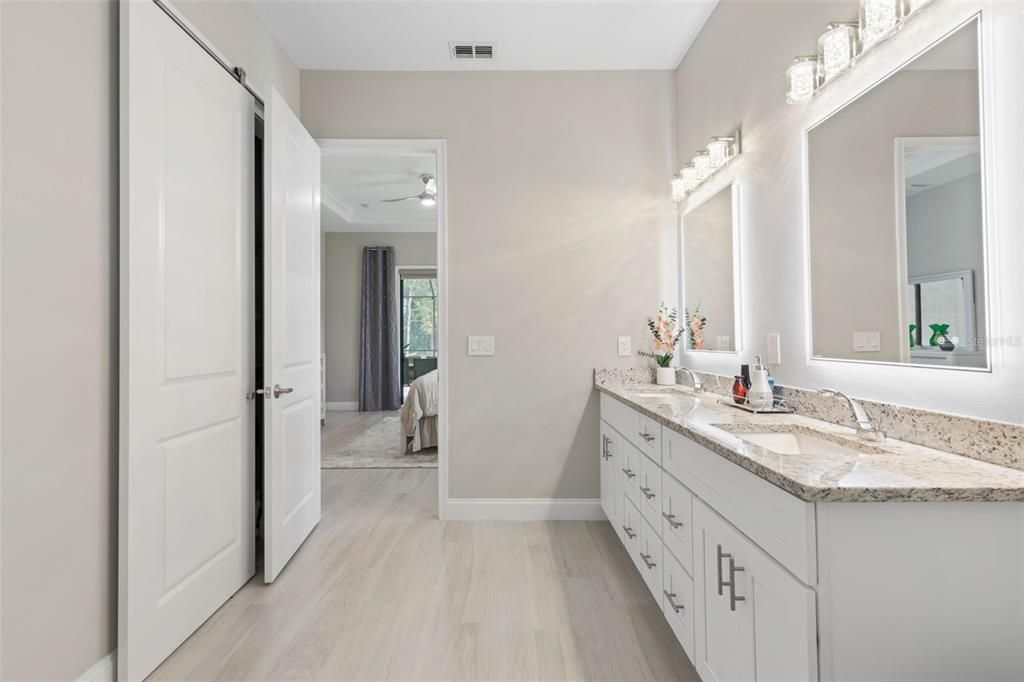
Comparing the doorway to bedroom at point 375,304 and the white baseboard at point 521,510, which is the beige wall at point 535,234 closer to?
the white baseboard at point 521,510

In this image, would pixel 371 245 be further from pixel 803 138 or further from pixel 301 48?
pixel 803 138

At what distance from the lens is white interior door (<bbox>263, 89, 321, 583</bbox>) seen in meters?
2.29

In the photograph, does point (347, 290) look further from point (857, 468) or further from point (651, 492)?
point (857, 468)

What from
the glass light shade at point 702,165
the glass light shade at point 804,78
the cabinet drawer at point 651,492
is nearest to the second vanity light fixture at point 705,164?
the glass light shade at point 702,165

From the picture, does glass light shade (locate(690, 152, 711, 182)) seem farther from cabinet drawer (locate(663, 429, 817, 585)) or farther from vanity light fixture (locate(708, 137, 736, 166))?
cabinet drawer (locate(663, 429, 817, 585))

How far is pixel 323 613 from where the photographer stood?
80.7 inches

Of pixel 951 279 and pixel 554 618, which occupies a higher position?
pixel 951 279

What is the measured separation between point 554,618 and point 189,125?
234 cm

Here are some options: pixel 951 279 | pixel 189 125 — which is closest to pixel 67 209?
pixel 189 125

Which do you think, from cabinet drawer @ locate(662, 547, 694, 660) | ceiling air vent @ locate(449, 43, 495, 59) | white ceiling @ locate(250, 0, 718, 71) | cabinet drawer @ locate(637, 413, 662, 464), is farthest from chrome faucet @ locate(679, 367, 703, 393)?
ceiling air vent @ locate(449, 43, 495, 59)

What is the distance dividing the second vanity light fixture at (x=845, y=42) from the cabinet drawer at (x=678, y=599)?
164 cm

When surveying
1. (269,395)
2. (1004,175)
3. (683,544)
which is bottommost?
(683,544)

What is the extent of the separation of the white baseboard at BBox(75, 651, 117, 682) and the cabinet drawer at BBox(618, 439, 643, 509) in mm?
1890

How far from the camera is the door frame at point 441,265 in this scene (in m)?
3.08
